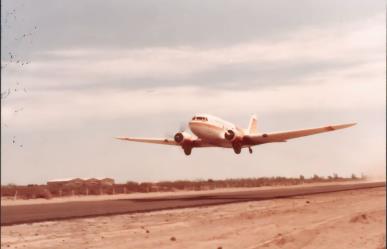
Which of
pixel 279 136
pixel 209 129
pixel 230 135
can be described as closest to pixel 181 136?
pixel 209 129

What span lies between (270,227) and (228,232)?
2.58 meters

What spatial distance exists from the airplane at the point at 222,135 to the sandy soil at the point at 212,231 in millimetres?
29166

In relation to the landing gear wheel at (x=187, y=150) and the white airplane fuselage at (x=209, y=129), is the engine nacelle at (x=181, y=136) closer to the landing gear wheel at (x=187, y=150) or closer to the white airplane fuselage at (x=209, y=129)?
the landing gear wheel at (x=187, y=150)

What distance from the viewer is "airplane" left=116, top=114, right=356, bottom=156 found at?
5912 cm

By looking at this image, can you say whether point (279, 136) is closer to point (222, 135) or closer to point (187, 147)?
point (222, 135)

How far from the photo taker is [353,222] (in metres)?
24.3

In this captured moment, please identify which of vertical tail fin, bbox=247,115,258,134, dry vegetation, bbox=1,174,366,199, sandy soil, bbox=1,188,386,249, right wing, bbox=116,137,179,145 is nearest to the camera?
sandy soil, bbox=1,188,386,249

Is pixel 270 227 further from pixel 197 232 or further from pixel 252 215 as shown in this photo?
pixel 252 215

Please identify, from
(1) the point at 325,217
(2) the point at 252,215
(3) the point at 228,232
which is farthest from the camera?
(2) the point at 252,215

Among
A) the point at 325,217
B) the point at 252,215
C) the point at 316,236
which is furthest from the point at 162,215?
the point at 316,236

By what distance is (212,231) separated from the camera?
22.4 metres

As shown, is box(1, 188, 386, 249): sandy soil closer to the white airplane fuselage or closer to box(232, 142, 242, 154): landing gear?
the white airplane fuselage

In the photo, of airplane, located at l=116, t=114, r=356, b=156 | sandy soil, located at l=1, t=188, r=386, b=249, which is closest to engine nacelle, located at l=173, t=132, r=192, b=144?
airplane, located at l=116, t=114, r=356, b=156

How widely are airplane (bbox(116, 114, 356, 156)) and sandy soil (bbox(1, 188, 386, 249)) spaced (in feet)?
95.7
